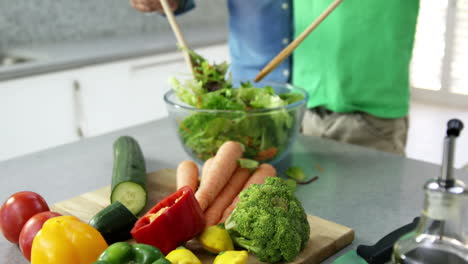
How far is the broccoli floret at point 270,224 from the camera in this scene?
34.0 inches

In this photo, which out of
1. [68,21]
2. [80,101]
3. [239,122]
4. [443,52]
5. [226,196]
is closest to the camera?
[226,196]

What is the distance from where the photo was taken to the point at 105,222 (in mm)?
958

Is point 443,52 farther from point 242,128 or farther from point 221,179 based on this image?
point 221,179

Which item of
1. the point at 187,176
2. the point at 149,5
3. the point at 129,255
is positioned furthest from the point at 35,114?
the point at 129,255

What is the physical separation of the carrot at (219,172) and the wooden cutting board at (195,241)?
0.43 ft

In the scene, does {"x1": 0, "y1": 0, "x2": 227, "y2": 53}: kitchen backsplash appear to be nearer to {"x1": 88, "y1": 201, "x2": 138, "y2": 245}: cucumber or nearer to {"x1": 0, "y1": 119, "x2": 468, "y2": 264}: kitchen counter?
{"x1": 0, "y1": 119, "x2": 468, "y2": 264}: kitchen counter

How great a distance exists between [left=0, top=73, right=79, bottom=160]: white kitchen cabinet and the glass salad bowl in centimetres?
129

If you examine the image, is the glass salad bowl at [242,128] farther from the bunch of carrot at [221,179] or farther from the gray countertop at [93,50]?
the gray countertop at [93,50]

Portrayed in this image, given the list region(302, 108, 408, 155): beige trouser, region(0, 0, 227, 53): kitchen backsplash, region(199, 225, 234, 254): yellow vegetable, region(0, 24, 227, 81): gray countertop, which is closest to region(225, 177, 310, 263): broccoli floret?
region(199, 225, 234, 254): yellow vegetable

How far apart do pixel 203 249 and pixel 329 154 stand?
614 mm

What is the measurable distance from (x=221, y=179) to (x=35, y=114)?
1561 mm

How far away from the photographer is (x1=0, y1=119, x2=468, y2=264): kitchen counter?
1.08 meters

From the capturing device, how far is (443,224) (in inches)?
26.8

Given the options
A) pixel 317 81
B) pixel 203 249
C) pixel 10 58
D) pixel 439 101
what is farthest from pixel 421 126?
pixel 203 249
